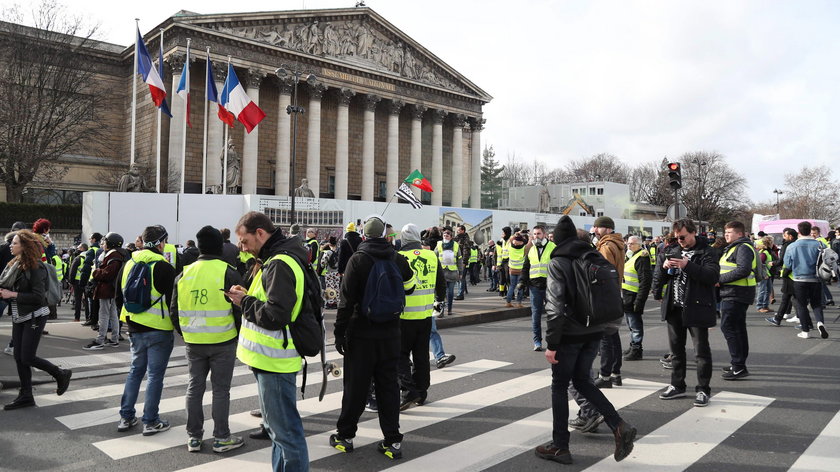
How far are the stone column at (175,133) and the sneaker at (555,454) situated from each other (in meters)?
33.3

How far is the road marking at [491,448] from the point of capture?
14.5 feet

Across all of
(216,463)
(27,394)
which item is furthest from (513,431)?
(27,394)

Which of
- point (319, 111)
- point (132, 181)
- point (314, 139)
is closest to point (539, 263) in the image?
point (132, 181)

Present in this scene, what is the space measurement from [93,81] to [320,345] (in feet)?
126

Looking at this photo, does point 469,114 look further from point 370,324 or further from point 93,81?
point 370,324

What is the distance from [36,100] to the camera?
2875 centimetres

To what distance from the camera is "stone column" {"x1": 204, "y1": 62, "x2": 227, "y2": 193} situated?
1375 inches

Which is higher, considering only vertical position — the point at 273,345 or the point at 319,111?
the point at 319,111

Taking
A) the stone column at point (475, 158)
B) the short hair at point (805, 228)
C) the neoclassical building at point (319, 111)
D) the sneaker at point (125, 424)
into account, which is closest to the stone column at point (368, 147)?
the neoclassical building at point (319, 111)

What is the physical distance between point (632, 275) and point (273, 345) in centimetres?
623

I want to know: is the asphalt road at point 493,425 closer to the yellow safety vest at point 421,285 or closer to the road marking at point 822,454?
the road marking at point 822,454

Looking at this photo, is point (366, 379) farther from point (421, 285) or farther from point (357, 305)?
point (421, 285)

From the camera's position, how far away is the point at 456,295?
57.0ft

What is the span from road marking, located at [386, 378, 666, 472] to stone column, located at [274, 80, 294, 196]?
1405 inches
